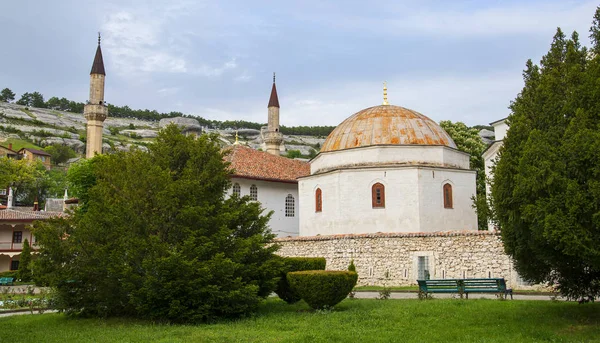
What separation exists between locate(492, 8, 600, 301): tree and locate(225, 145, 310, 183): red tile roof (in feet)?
66.3

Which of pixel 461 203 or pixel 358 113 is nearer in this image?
pixel 461 203

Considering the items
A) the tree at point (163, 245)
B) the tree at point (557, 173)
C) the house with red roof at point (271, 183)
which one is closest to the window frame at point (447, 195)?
the house with red roof at point (271, 183)

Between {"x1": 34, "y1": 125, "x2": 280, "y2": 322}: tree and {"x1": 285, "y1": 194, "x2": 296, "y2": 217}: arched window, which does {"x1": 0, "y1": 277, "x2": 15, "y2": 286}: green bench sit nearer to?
{"x1": 285, "y1": 194, "x2": 296, "y2": 217}: arched window

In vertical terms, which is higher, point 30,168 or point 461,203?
point 30,168

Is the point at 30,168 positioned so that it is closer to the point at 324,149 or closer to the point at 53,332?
the point at 324,149

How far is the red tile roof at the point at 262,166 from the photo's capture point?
30641 millimetres

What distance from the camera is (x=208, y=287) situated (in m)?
11.8

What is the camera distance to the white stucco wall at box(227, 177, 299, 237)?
1217 inches

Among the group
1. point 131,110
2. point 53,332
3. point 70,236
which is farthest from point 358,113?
point 131,110

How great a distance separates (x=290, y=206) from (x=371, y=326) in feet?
71.3

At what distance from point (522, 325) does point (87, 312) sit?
9.89 metres

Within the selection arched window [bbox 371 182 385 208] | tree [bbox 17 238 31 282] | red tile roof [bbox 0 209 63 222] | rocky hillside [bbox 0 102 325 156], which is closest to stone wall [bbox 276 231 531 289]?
arched window [bbox 371 182 385 208]

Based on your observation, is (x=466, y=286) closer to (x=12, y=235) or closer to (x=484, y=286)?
(x=484, y=286)

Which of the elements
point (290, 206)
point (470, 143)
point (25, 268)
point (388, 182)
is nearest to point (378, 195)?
point (388, 182)
